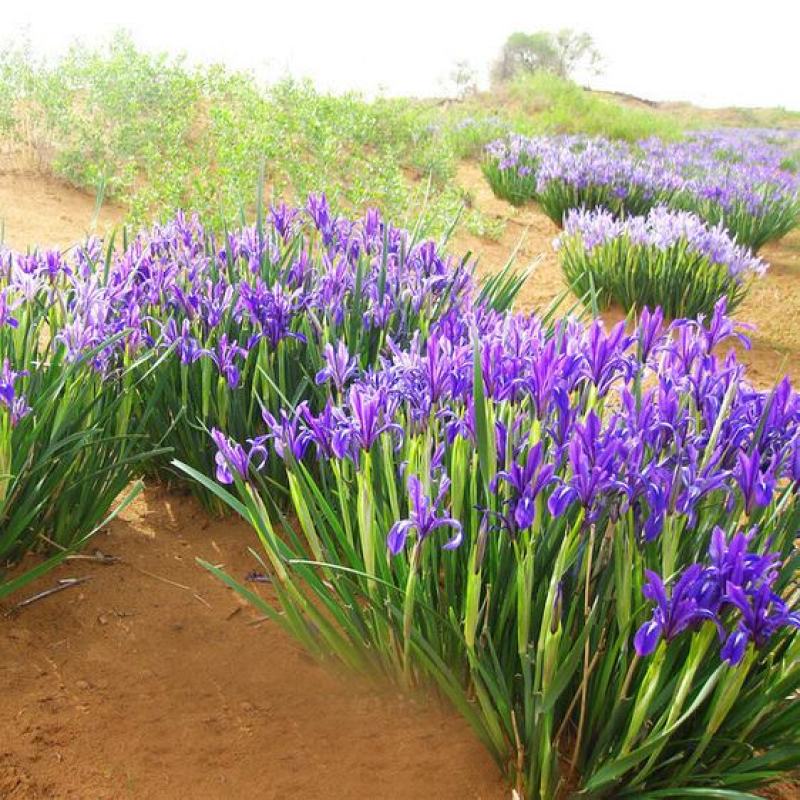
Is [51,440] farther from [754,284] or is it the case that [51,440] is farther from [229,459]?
[754,284]

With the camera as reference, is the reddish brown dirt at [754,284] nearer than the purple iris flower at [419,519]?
No

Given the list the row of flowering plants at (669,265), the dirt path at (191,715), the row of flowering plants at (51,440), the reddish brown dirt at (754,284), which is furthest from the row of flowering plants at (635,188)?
the dirt path at (191,715)

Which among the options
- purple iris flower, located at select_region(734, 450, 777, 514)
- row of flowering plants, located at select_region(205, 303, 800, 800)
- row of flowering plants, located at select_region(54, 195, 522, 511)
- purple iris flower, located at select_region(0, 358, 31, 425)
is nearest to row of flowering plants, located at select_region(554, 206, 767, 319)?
row of flowering plants, located at select_region(54, 195, 522, 511)

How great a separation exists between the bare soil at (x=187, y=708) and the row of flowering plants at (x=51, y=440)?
0.17 meters

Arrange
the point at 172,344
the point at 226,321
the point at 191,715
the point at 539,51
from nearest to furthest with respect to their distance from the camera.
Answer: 1. the point at 191,715
2. the point at 172,344
3. the point at 226,321
4. the point at 539,51

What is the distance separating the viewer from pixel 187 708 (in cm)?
175

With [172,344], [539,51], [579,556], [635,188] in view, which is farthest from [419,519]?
[539,51]

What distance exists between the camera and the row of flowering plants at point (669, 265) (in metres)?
5.48

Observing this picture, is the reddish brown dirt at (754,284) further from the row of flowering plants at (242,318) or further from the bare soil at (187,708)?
the bare soil at (187,708)

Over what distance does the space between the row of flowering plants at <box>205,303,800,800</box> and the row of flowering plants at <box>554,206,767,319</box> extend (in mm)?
3931

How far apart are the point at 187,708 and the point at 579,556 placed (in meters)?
0.90

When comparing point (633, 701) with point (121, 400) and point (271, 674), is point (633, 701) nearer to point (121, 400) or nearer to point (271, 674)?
point (271, 674)

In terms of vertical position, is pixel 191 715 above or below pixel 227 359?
below

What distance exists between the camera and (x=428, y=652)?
1514 mm
